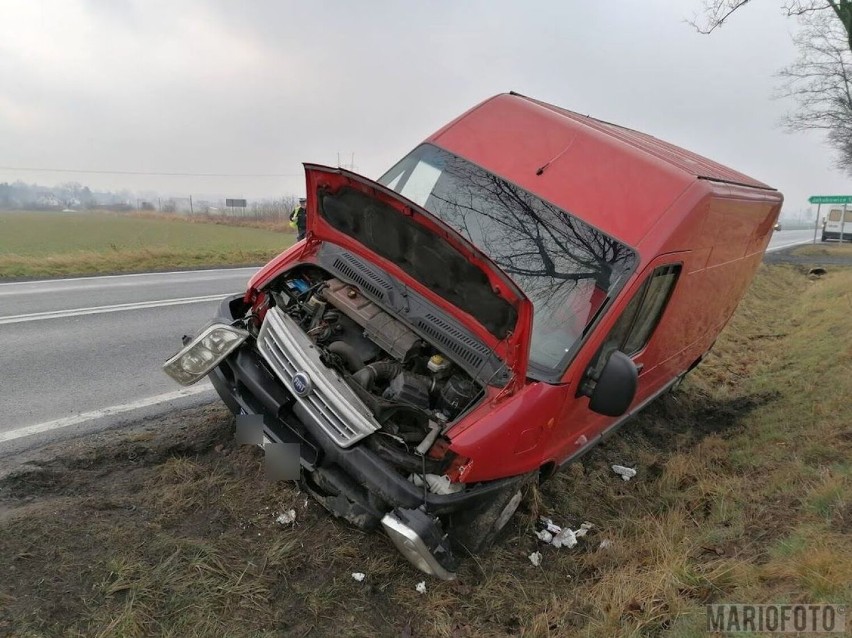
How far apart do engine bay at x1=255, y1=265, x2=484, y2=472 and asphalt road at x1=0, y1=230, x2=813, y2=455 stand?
183 cm

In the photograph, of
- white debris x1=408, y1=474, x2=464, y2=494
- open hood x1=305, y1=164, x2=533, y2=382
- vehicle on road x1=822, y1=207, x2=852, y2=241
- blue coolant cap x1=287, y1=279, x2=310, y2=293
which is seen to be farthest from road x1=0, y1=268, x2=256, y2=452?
vehicle on road x1=822, y1=207, x2=852, y2=241

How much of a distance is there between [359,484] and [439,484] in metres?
0.42

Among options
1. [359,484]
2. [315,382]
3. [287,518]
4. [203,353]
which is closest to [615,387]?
[359,484]

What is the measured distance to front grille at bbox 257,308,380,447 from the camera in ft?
9.57

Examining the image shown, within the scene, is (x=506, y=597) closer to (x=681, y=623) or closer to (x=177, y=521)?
(x=681, y=623)

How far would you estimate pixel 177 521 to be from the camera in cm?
304

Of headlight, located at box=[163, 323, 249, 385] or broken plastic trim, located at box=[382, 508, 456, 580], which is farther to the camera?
headlight, located at box=[163, 323, 249, 385]

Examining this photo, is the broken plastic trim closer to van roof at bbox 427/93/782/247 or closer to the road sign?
van roof at bbox 427/93/782/247

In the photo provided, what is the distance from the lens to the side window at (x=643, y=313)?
11.6ft

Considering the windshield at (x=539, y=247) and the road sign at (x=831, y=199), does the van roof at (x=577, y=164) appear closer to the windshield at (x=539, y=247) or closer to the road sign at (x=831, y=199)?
the windshield at (x=539, y=247)

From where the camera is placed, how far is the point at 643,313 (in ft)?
12.6

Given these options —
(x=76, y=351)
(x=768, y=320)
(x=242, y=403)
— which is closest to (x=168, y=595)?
(x=242, y=403)

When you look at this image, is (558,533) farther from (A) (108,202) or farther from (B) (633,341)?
(A) (108,202)

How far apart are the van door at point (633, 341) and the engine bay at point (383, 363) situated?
71cm
